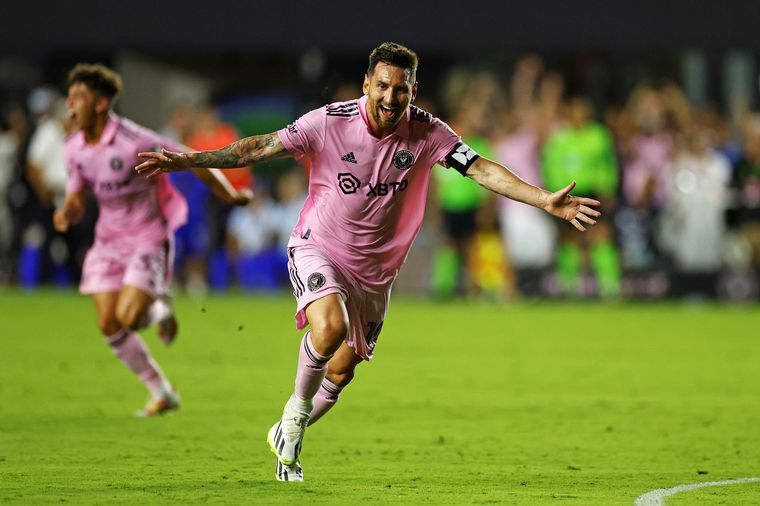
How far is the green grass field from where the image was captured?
264 inches

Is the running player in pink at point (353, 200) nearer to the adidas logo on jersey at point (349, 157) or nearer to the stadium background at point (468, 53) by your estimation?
the adidas logo on jersey at point (349, 157)

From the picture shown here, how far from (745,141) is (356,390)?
11.2 metres

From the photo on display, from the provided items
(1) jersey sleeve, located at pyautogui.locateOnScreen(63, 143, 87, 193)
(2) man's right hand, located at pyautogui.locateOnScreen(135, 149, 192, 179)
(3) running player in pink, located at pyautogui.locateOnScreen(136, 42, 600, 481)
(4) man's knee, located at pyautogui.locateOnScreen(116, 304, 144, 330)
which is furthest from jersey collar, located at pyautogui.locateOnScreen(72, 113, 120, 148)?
(2) man's right hand, located at pyautogui.locateOnScreen(135, 149, 192, 179)

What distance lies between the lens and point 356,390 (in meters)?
11.2

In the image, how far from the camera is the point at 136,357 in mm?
9711

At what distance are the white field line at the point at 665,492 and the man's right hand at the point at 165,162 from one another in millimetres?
2637

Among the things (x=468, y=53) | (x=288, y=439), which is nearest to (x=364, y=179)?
(x=288, y=439)

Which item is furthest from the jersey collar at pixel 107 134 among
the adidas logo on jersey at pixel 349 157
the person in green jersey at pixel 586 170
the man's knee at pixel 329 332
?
the person in green jersey at pixel 586 170

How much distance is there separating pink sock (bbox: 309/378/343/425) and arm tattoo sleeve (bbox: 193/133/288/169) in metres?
1.30

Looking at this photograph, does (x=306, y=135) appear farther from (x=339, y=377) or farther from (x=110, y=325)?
(x=110, y=325)

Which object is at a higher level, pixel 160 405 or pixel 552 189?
pixel 552 189

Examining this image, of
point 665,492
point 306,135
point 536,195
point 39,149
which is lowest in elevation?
point 665,492

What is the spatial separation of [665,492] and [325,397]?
1.90 m

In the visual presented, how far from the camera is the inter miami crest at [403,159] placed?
7.15 m
